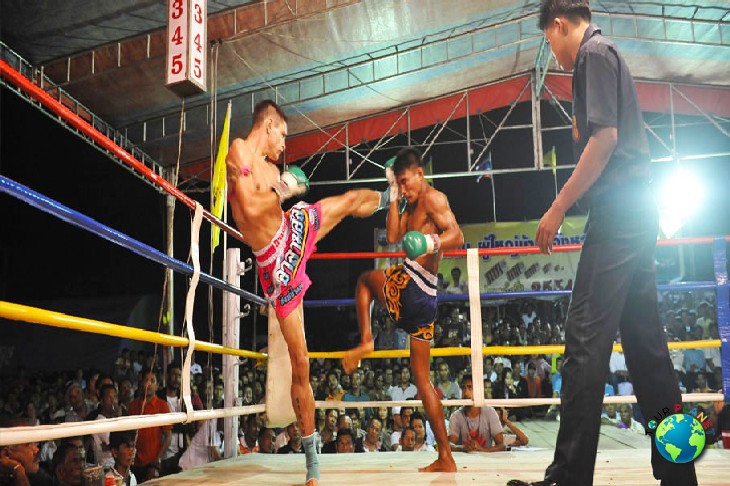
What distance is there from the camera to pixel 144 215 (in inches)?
440

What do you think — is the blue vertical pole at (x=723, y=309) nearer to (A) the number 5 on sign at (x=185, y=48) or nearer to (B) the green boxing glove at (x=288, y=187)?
(B) the green boxing glove at (x=288, y=187)

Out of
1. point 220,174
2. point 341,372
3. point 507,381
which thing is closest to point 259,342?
point 341,372

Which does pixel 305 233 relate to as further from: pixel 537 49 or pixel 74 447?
pixel 537 49

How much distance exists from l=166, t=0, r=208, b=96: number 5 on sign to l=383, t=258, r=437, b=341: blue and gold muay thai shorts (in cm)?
294

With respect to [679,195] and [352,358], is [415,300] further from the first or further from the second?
[679,195]

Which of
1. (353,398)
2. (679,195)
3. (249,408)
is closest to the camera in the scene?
(249,408)

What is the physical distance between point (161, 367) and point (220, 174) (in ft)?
12.0

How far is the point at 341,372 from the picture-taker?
6965 mm

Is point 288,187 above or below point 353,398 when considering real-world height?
above

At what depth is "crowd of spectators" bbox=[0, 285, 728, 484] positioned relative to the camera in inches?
154

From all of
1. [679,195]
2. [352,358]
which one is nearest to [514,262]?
[679,195]

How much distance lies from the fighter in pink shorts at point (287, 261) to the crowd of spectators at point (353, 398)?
90 centimetres

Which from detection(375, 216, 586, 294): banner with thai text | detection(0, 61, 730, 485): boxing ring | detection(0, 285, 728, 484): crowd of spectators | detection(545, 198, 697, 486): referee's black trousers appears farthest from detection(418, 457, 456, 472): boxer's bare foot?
detection(375, 216, 586, 294): banner with thai text

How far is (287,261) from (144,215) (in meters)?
9.54
